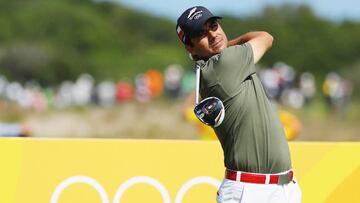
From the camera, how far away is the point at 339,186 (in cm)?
771

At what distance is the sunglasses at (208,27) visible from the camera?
5664mm

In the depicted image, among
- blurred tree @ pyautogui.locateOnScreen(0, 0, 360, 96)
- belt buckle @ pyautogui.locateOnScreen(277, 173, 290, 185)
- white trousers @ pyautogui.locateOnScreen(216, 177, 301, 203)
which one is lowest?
white trousers @ pyautogui.locateOnScreen(216, 177, 301, 203)

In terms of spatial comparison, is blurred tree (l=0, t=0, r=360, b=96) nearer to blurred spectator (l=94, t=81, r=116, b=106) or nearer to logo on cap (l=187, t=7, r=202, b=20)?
blurred spectator (l=94, t=81, r=116, b=106)

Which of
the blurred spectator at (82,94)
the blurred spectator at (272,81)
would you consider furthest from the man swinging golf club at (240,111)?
the blurred spectator at (82,94)

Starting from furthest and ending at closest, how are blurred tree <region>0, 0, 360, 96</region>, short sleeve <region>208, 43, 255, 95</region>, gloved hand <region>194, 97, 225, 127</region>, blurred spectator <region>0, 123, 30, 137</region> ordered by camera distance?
blurred tree <region>0, 0, 360, 96</region>, blurred spectator <region>0, 123, 30, 137</region>, short sleeve <region>208, 43, 255, 95</region>, gloved hand <region>194, 97, 225, 127</region>

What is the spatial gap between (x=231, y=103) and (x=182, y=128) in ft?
78.4

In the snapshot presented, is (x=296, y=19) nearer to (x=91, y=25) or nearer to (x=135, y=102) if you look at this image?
(x=91, y=25)

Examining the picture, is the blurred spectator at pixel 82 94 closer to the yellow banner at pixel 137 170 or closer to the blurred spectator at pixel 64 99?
the blurred spectator at pixel 64 99

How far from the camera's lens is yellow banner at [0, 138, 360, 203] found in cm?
740

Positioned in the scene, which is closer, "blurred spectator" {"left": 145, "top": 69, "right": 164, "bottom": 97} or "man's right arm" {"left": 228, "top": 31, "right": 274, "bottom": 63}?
"man's right arm" {"left": 228, "top": 31, "right": 274, "bottom": 63}

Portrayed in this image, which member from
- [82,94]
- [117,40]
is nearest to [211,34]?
[82,94]

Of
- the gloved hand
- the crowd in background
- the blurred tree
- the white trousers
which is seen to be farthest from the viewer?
the blurred tree

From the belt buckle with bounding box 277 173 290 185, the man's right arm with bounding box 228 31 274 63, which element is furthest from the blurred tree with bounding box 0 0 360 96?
the belt buckle with bounding box 277 173 290 185

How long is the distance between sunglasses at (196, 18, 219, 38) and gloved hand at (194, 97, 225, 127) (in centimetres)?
39
